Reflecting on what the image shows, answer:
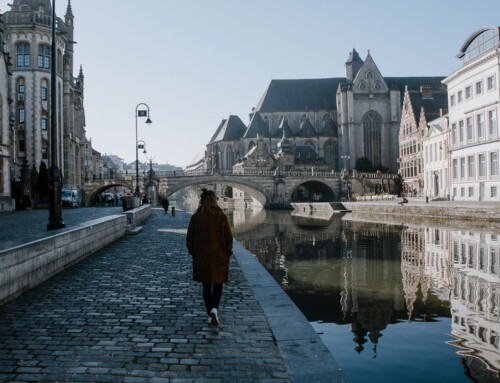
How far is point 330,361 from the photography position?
14.9 feet

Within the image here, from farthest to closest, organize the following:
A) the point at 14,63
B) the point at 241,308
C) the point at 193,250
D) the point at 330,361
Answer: the point at 14,63
the point at 241,308
the point at 193,250
the point at 330,361

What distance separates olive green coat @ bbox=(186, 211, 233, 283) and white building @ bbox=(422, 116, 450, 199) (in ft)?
139

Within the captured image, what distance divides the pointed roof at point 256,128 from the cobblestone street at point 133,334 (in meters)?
77.8

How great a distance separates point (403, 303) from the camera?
920cm

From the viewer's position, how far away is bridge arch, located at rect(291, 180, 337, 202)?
7289cm

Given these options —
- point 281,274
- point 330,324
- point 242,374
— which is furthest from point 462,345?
point 281,274

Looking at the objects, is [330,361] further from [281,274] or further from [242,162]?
[242,162]

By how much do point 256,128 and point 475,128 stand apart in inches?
2089

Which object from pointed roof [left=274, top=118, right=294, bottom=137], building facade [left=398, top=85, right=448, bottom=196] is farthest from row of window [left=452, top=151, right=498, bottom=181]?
pointed roof [left=274, top=118, right=294, bottom=137]

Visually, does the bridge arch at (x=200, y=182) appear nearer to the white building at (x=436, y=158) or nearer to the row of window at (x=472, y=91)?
the white building at (x=436, y=158)

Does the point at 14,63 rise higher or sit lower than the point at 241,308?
higher

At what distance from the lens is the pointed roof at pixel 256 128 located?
282ft

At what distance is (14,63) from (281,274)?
1512 inches

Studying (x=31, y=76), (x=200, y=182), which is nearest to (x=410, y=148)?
(x=200, y=182)
